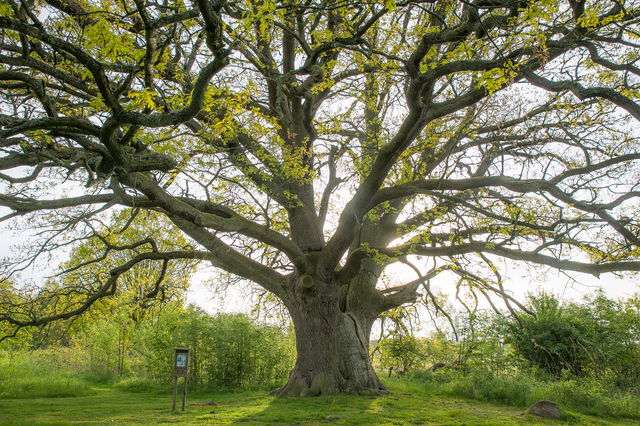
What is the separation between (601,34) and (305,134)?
683 cm

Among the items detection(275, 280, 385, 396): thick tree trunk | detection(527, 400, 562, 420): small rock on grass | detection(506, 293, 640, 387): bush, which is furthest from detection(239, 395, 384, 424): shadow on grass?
detection(506, 293, 640, 387): bush

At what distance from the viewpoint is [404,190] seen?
27.0 ft

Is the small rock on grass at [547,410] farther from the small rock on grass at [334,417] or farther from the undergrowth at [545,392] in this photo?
the small rock on grass at [334,417]

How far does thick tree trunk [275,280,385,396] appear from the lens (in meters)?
9.70

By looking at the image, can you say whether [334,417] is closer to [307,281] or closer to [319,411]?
[319,411]

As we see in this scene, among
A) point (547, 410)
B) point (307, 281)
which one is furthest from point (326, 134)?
point (547, 410)

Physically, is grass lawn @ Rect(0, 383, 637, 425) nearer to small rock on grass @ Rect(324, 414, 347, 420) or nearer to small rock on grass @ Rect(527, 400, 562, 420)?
small rock on grass @ Rect(324, 414, 347, 420)

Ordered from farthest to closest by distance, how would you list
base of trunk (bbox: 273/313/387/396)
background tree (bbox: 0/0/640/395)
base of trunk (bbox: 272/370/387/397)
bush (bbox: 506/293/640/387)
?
bush (bbox: 506/293/640/387), base of trunk (bbox: 273/313/387/396), base of trunk (bbox: 272/370/387/397), background tree (bbox: 0/0/640/395)

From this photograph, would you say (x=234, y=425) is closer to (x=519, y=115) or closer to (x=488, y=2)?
(x=488, y=2)

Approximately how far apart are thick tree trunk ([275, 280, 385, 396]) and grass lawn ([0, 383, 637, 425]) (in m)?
0.53

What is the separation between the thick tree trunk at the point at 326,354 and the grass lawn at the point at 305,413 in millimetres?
528

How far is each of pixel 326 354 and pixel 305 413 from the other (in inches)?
105

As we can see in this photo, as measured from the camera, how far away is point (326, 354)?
32.4 feet

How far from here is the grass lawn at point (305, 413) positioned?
6699mm
